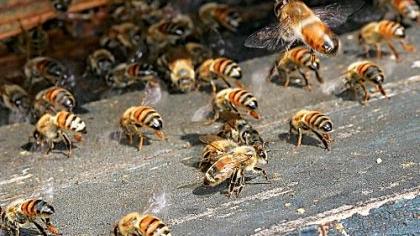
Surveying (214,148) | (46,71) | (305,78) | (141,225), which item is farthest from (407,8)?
(141,225)

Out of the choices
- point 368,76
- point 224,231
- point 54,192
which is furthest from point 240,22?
point 224,231

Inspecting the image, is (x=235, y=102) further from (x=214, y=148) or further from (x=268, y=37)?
(x=214, y=148)

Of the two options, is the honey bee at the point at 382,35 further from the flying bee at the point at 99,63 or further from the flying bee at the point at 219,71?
the flying bee at the point at 99,63

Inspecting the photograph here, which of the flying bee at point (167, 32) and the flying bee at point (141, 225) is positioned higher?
the flying bee at point (167, 32)

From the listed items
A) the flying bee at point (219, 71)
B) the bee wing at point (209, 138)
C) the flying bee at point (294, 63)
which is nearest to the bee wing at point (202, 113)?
the flying bee at point (219, 71)

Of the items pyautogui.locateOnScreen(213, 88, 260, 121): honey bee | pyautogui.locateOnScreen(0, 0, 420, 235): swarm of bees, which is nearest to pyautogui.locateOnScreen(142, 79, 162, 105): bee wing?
pyautogui.locateOnScreen(0, 0, 420, 235): swarm of bees

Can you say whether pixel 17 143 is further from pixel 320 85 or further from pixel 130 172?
pixel 320 85
